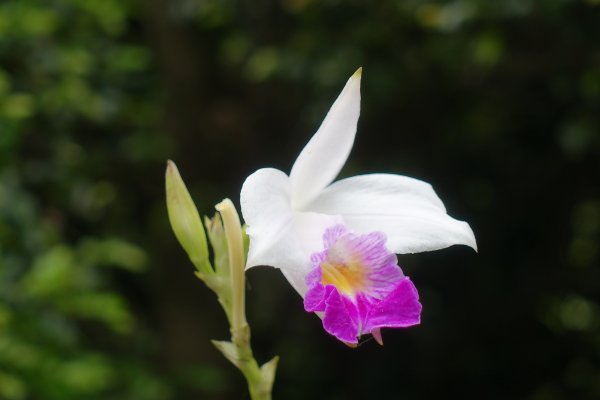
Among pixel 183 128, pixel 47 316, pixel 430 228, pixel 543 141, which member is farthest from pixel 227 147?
pixel 430 228

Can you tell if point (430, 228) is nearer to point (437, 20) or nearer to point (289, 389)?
point (437, 20)

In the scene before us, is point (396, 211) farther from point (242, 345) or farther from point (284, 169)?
point (284, 169)

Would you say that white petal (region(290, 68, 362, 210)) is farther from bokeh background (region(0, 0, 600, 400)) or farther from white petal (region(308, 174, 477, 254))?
bokeh background (region(0, 0, 600, 400))

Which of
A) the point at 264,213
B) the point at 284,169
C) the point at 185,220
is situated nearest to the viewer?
the point at 264,213

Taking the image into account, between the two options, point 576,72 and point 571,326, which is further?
point 571,326

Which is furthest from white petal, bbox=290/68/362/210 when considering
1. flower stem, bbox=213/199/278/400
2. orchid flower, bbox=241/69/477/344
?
flower stem, bbox=213/199/278/400

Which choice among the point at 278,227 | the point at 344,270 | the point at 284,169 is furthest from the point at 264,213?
the point at 284,169
